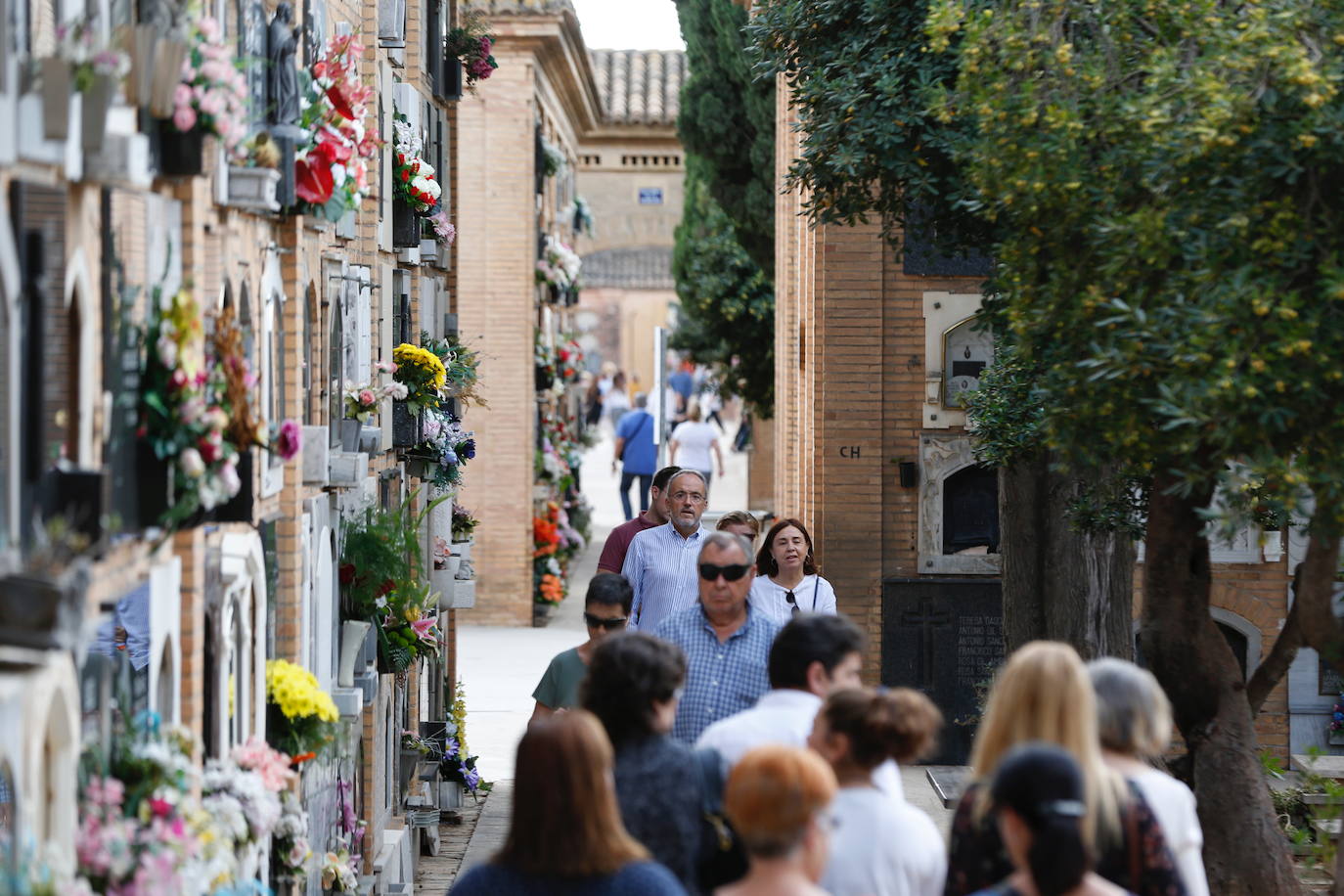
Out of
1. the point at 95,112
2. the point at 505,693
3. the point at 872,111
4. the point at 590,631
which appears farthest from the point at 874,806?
the point at 505,693

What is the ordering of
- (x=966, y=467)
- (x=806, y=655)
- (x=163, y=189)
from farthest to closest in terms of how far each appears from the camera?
1. (x=966, y=467)
2. (x=163, y=189)
3. (x=806, y=655)

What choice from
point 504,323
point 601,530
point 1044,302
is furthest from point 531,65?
point 1044,302

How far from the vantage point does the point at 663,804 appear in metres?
5.78

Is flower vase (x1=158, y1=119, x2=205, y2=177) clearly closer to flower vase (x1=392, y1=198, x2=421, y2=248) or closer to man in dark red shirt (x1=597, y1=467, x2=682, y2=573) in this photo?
man in dark red shirt (x1=597, y1=467, x2=682, y2=573)

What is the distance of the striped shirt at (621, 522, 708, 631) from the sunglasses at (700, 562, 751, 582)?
8.89ft

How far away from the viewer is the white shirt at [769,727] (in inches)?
245

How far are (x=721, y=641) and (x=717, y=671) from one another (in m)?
0.14

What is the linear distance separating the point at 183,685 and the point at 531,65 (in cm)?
1869

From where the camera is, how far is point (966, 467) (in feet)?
54.7

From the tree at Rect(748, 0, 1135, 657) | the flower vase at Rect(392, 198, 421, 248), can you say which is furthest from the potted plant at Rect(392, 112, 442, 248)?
the tree at Rect(748, 0, 1135, 657)

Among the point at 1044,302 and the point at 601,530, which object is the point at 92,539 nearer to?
the point at 1044,302

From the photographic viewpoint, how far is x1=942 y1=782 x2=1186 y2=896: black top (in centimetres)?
548

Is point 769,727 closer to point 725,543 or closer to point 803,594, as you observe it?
point 725,543

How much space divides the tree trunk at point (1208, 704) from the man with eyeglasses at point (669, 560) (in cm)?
233
